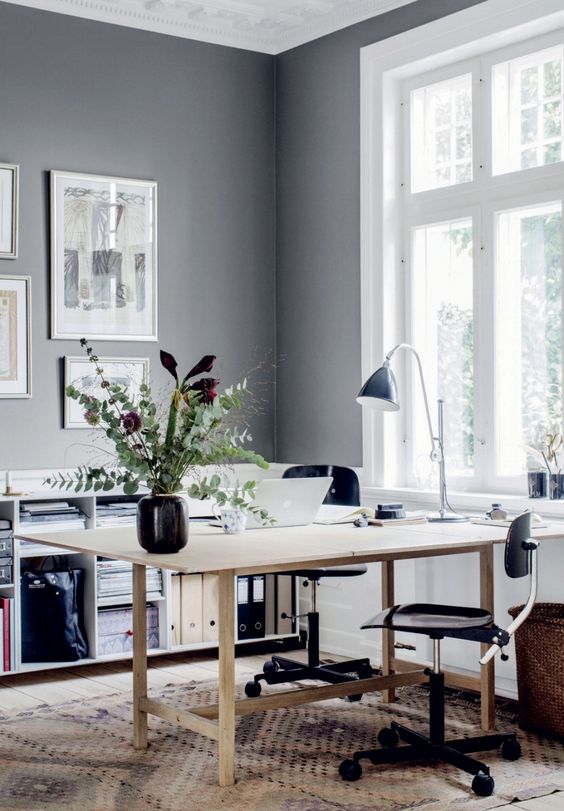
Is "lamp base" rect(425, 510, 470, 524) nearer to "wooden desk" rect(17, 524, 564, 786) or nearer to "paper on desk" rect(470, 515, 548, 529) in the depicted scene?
"paper on desk" rect(470, 515, 548, 529)

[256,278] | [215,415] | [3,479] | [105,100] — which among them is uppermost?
[105,100]

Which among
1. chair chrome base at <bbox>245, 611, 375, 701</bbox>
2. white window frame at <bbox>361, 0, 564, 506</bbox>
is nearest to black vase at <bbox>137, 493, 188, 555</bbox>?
chair chrome base at <bbox>245, 611, 375, 701</bbox>

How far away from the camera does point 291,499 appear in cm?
404

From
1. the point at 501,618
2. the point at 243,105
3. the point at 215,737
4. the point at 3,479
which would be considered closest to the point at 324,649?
the point at 501,618

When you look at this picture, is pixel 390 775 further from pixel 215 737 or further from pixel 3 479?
pixel 3 479

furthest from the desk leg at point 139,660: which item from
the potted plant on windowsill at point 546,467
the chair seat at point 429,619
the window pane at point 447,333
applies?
the window pane at point 447,333

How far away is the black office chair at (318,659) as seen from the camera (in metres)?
4.53

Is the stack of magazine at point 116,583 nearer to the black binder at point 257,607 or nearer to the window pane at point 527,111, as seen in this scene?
the black binder at point 257,607

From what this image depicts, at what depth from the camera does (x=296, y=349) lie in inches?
234

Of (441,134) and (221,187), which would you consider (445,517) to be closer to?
(441,134)

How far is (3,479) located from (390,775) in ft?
7.91

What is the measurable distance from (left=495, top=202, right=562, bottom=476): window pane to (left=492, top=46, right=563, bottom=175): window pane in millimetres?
228

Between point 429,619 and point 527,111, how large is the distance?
2377 millimetres

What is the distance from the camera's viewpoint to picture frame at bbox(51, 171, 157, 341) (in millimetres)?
5324
